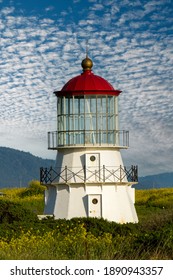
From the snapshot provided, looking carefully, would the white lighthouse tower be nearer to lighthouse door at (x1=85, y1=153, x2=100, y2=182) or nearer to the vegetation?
lighthouse door at (x1=85, y1=153, x2=100, y2=182)

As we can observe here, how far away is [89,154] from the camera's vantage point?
3278cm

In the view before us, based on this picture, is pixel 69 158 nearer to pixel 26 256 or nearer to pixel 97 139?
pixel 97 139

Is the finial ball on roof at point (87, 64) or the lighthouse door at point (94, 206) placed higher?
the finial ball on roof at point (87, 64)

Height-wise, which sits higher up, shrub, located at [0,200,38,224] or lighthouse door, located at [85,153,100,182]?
lighthouse door, located at [85,153,100,182]

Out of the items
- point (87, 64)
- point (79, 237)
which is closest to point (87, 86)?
point (87, 64)

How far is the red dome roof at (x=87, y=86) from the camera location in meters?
32.7

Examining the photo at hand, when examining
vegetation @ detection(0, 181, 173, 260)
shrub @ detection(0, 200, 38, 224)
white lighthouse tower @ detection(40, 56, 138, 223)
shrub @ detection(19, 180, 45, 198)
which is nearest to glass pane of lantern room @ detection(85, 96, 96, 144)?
white lighthouse tower @ detection(40, 56, 138, 223)

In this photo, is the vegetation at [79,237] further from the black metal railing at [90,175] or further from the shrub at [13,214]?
the black metal railing at [90,175]

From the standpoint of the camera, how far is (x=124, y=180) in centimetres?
3347

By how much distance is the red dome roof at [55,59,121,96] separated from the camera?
3272 centimetres

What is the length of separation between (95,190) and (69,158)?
1683mm

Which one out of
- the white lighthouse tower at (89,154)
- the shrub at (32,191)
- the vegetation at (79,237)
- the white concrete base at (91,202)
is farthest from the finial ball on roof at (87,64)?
the shrub at (32,191)

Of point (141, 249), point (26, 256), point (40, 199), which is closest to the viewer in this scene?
point (26, 256)

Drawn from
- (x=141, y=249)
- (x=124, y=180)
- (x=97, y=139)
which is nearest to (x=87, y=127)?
(x=97, y=139)
